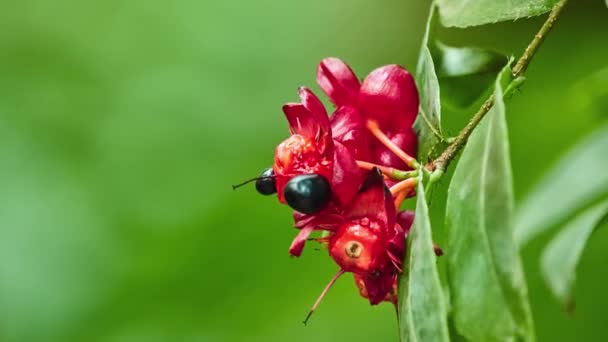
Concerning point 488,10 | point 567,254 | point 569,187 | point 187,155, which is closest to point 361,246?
point 488,10

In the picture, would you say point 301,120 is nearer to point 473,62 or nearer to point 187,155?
point 473,62

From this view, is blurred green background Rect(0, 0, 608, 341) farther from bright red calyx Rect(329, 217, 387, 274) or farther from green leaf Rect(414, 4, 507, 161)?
bright red calyx Rect(329, 217, 387, 274)

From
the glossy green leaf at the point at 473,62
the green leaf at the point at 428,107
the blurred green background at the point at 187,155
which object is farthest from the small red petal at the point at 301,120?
the blurred green background at the point at 187,155

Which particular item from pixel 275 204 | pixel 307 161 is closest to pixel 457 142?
pixel 307 161

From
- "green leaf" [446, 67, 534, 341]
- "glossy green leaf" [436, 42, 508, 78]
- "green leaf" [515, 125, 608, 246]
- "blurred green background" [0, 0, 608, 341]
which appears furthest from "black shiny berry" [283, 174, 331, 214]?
"blurred green background" [0, 0, 608, 341]

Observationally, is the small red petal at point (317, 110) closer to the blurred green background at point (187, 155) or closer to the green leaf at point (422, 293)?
the green leaf at point (422, 293)
